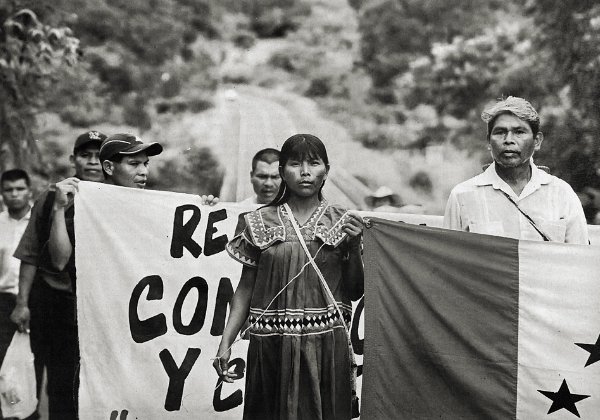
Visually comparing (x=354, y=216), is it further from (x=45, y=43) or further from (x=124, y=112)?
(x=124, y=112)

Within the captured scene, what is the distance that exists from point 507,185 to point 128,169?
2214mm

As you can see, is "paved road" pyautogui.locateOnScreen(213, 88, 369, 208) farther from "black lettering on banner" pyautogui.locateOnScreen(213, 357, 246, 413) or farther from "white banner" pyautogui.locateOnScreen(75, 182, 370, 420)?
"black lettering on banner" pyautogui.locateOnScreen(213, 357, 246, 413)

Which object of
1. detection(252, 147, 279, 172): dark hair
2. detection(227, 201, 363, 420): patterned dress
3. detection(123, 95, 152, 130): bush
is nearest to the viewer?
detection(227, 201, 363, 420): patterned dress

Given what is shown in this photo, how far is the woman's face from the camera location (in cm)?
424

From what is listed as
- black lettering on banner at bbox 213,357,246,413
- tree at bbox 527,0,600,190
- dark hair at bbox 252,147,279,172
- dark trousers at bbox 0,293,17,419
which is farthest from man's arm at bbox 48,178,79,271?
tree at bbox 527,0,600,190

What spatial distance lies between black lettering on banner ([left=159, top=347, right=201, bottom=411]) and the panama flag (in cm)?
170

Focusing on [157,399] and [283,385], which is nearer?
[283,385]

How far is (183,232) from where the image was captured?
5934mm

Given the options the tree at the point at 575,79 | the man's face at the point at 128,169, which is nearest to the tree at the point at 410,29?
the tree at the point at 575,79

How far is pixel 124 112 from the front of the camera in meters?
12.4

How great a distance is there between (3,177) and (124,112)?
4283 mm

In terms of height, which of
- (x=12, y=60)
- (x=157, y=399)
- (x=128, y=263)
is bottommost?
→ (x=157, y=399)

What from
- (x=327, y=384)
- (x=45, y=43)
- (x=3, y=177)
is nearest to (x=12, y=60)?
(x=45, y=43)

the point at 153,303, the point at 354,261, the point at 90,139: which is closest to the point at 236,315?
the point at 354,261
